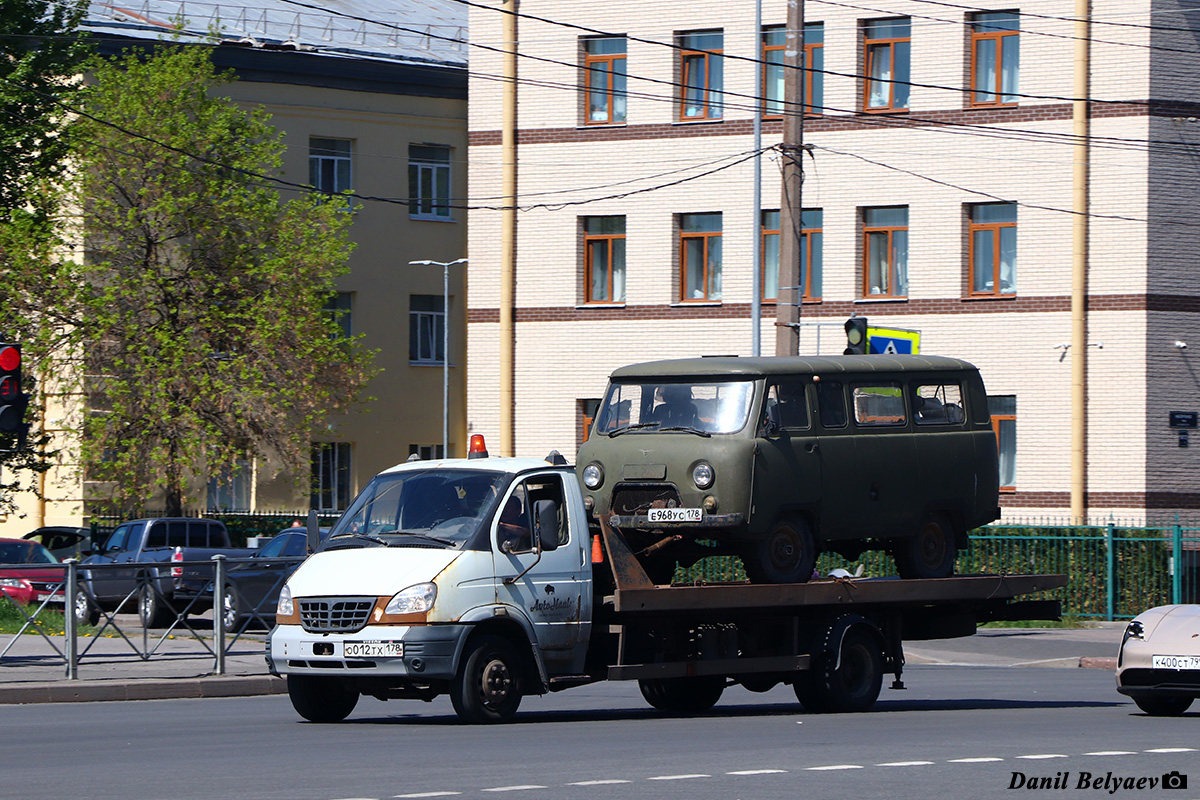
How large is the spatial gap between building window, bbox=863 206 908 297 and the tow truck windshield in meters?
22.7

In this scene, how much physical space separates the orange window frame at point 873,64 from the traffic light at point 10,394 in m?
20.8

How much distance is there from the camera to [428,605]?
13.3m

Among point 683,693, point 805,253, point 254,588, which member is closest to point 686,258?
point 805,253

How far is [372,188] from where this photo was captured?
153ft

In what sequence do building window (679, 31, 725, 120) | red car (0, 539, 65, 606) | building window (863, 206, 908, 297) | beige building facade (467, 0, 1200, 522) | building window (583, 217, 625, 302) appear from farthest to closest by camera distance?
building window (583, 217, 625, 302) → building window (679, 31, 725, 120) → building window (863, 206, 908, 297) → beige building facade (467, 0, 1200, 522) → red car (0, 539, 65, 606)

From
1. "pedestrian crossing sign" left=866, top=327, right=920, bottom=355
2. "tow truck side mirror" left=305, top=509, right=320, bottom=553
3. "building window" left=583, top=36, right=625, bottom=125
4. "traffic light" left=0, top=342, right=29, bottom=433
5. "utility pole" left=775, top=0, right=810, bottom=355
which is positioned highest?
"building window" left=583, top=36, right=625, bottom=125

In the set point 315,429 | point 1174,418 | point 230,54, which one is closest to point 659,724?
point 1174,418

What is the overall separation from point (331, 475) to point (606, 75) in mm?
14664

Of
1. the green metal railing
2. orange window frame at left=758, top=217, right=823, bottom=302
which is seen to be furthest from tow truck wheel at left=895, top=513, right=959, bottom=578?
orange window frame at left=758, top=217, right=823, bottom=302

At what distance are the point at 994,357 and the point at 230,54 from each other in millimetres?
21223

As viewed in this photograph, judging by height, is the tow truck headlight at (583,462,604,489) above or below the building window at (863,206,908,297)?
below

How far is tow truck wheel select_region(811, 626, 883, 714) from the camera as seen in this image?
15391 millimetres

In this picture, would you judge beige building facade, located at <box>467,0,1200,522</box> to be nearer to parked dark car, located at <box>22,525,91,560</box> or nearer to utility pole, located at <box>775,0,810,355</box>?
utility pole, located at <box>775,0,810,355</box>

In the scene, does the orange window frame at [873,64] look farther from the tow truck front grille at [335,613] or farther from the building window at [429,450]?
the tow truck front grille at [335,613]
